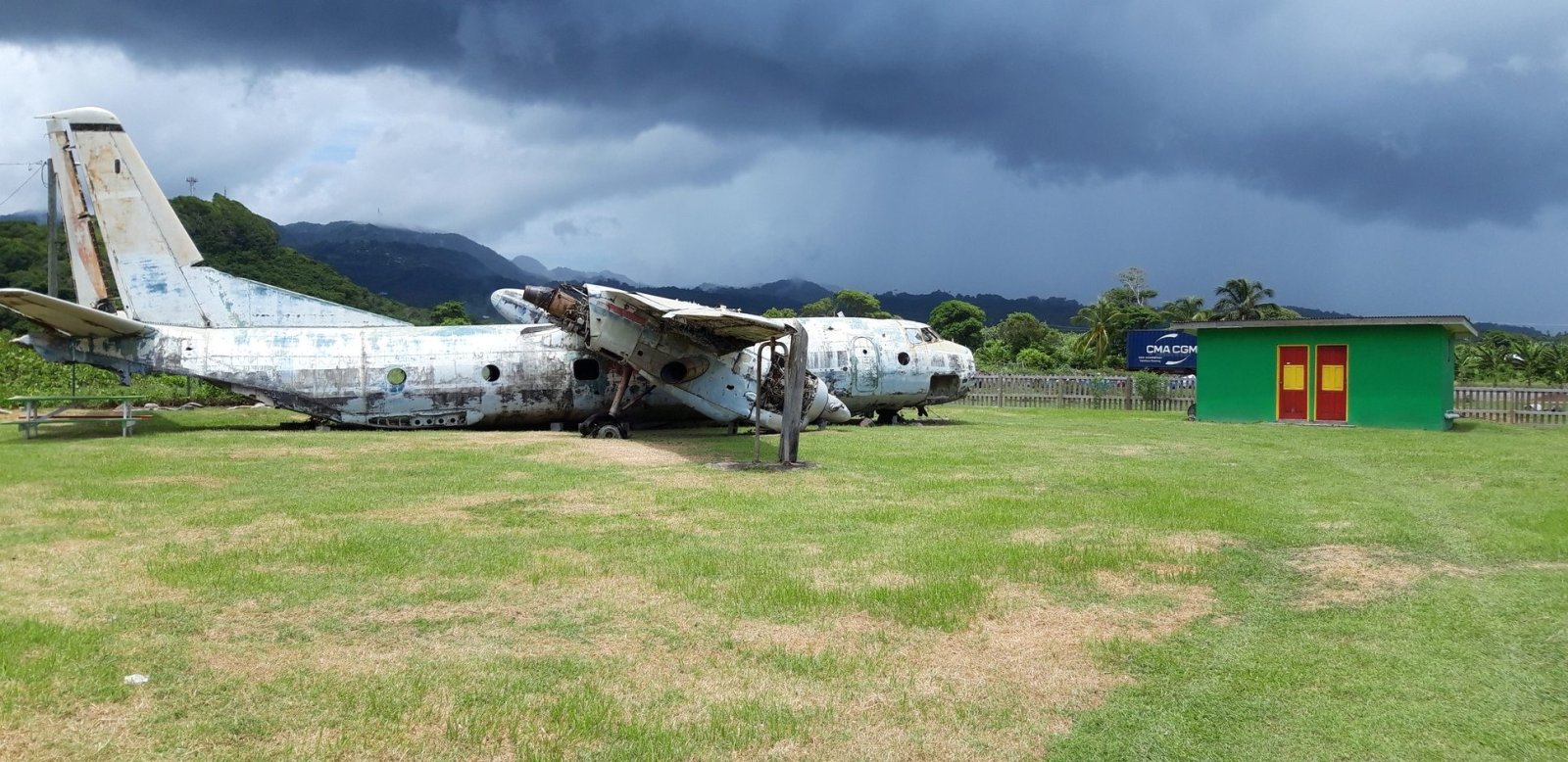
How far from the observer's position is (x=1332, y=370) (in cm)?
2633

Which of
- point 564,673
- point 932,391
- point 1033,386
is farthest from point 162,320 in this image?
point 1033,386

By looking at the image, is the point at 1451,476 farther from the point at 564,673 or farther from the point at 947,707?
the point at 564,673

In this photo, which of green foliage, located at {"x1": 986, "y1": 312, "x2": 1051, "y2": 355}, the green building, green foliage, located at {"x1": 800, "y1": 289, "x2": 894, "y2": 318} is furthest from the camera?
green foliage, located at {"x1": 800, "y1": 289, "x2": 894, "y2": 318}

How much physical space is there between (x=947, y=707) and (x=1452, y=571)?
18.5 ft

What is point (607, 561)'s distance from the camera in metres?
8.33

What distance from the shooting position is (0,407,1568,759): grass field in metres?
4.71

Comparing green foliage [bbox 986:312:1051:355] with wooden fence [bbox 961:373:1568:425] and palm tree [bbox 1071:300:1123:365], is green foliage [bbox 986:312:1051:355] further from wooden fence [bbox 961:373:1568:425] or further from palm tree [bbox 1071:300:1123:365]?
wooden fence [bbox 961:373:1568:425]

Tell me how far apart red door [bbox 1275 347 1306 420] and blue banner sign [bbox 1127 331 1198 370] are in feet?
144

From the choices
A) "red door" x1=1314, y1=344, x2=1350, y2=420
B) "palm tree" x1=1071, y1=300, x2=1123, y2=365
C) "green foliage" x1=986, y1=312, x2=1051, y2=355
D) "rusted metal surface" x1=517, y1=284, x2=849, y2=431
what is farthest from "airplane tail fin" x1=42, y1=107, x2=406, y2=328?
"green foliage" x1=986, y1=312, x2=1051, y2=355

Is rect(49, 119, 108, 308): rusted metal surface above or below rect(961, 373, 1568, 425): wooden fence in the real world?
above

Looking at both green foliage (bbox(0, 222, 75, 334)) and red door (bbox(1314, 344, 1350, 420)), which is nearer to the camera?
red door (bbox(1314, 344, 1350, 420))

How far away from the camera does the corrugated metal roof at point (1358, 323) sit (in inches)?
975

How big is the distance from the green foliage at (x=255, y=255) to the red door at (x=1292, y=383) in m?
72.4

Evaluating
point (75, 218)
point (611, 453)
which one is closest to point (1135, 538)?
point (611, 453)
